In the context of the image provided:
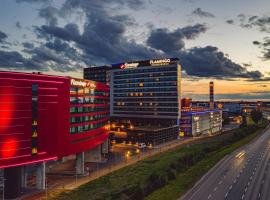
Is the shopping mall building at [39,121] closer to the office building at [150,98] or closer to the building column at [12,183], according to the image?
the building column at [12,183]

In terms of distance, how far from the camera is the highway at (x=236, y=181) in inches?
2670

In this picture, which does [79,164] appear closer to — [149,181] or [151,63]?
[149,181]

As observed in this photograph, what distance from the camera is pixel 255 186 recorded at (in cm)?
7506

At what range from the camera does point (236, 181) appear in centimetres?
7981

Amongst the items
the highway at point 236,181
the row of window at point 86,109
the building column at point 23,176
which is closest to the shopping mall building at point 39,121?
the row of window at point 86,109

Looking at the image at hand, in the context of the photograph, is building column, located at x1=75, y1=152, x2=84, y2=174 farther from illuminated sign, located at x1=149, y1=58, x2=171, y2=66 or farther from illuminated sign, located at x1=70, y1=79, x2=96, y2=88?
illuminated sign, located at x1=149, y1=58, x2=171, y2=66

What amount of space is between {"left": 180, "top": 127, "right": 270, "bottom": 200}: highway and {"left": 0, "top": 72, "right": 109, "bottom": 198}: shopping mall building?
124ft

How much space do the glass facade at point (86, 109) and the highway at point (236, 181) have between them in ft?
133

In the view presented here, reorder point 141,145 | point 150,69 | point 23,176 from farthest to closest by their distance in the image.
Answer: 1. point 150,69
2. point 141,145
3. point 23,176

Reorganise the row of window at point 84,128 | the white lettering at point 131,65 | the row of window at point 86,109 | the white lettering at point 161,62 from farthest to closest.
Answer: the white lettering at point 131,65 < the white lettering at point 161,62 < the row of window at point 86,109 < the row of window at point 84,128

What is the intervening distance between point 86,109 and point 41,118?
23474 millimetres

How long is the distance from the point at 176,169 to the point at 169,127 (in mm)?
75103

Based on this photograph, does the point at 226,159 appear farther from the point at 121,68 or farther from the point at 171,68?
the point at 121,68

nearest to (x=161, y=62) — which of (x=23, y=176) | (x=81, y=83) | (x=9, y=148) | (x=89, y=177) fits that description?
(x=81, y=83)
